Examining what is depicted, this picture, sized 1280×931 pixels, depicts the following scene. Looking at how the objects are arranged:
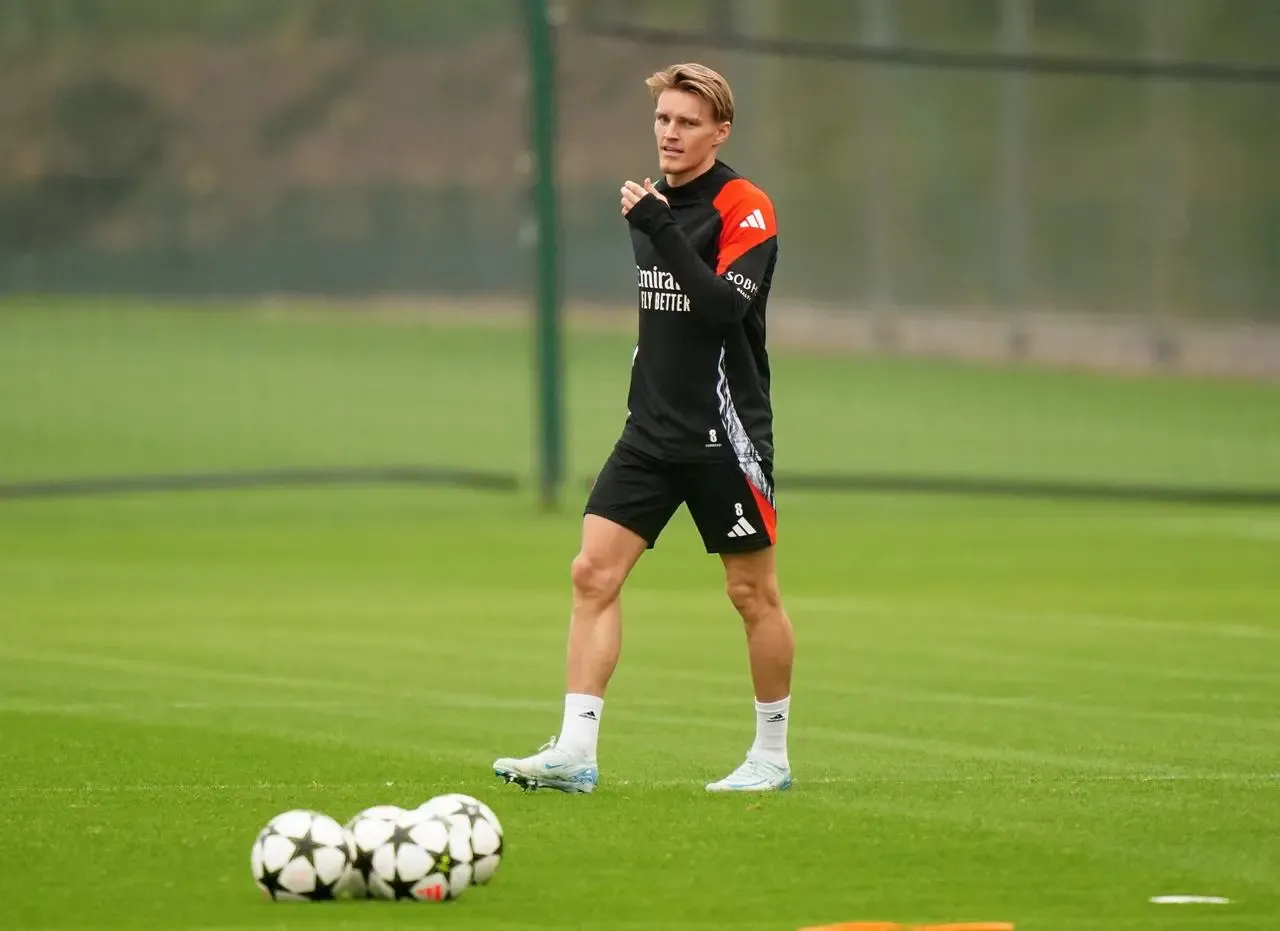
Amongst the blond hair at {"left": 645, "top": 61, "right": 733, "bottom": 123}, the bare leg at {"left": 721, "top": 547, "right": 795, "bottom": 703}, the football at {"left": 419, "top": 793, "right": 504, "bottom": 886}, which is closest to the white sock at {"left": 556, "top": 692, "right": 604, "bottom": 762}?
the bare leg at {"left": 721, "top": 547, "right": 795, "bottom": 703}

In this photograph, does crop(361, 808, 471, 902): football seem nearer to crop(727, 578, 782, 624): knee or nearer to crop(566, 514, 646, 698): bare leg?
crop(566, 514, 646, 698): bare leg

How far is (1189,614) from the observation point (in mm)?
13547

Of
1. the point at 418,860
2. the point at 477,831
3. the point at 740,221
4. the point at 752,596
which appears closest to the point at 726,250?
the point at 740,221

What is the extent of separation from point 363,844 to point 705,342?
2.24m

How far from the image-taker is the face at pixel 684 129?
26.2 feet

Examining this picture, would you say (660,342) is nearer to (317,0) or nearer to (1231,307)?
(317,0)

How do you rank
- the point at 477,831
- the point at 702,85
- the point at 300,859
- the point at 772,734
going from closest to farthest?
the point at 300,859
the point at 477,831
the point at 702,85
the point at 772,734

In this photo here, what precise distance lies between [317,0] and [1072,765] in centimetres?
1494

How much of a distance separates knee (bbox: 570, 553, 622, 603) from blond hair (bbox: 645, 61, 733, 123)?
142 cm

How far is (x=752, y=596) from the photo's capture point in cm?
817

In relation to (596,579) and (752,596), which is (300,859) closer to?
(596,579)

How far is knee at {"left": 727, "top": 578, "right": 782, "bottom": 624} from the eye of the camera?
321 inches

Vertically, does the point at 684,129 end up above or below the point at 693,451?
above

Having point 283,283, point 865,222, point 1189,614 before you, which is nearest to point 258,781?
point 1189,614
